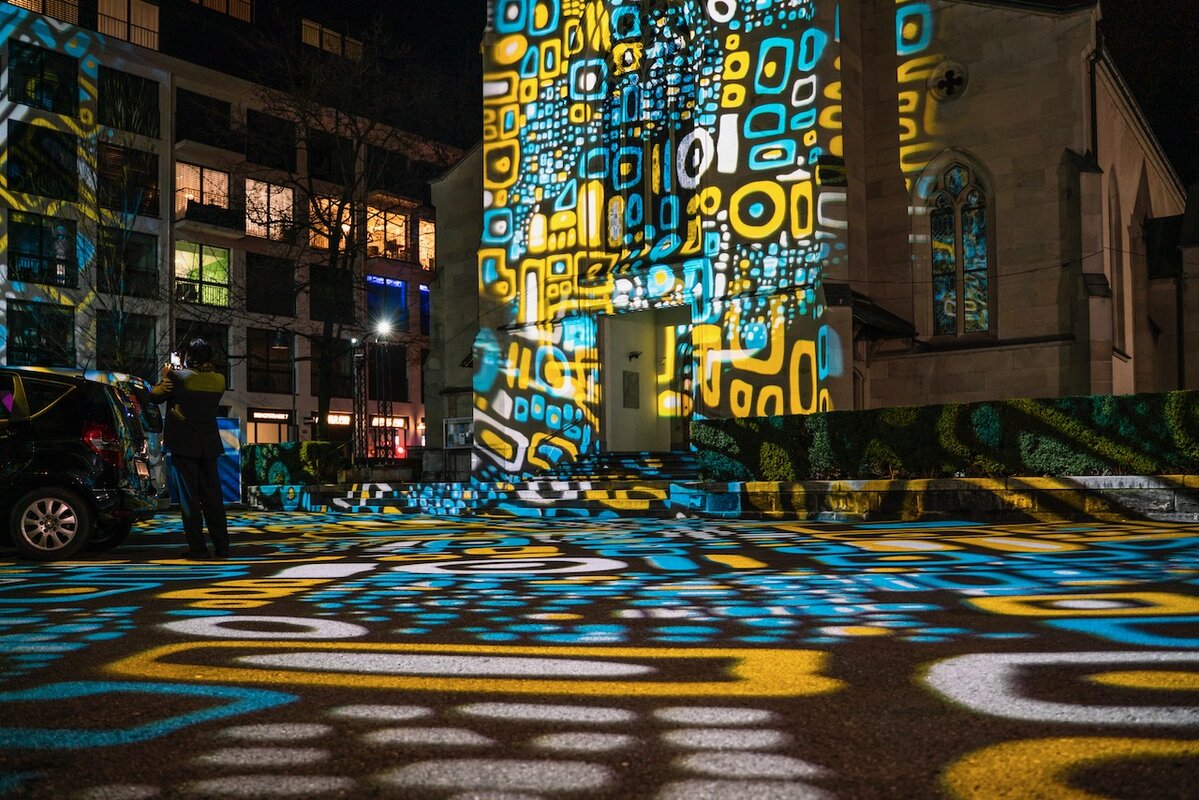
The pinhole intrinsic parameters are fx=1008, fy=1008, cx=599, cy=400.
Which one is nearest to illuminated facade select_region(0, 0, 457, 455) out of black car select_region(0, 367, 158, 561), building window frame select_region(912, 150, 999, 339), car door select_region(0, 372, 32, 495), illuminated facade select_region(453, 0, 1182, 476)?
illuminated facade select_region(453, 0, 1182, 476)

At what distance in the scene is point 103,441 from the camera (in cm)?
899

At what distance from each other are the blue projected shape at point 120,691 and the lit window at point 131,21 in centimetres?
4302

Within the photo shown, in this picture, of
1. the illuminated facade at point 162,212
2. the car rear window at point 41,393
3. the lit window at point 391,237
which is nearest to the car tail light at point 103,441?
the car rear window at point 41,393

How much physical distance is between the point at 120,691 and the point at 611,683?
1714mm

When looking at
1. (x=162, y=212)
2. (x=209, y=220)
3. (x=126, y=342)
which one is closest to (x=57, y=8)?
(x=162, y=212)

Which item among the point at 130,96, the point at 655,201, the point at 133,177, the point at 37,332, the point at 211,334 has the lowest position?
the point at 37,332

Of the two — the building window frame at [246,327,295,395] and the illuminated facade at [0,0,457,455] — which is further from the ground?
the illuminated facade at [0,0,457,455]

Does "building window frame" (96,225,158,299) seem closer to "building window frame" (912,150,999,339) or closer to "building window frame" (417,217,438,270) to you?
"building window frame" (417,217,438,270)

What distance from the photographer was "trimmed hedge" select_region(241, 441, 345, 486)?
23.2 meters

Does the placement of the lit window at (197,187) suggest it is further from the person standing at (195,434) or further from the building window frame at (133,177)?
the person standing at (195,434)

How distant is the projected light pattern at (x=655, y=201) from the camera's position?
22.4 metres

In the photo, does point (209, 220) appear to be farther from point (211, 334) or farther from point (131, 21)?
point (131, 21)

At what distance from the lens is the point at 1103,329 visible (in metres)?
20.9

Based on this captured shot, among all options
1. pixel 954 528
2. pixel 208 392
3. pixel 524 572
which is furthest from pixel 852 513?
pixel 208 392
